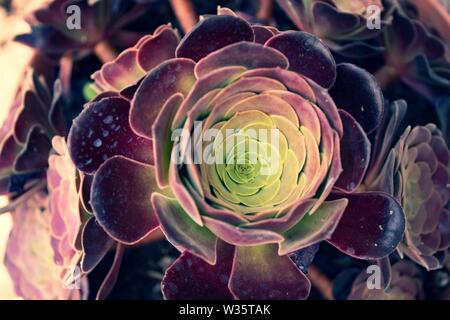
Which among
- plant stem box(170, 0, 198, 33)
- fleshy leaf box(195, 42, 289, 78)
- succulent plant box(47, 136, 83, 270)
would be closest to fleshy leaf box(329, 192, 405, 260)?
fleshy leaf box(195, 42, 289, 78)

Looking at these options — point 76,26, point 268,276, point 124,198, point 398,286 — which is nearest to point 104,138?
point 124,198

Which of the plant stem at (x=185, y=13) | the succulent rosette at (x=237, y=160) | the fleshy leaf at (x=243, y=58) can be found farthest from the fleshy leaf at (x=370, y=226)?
the plant stem at (x=185, y=13)

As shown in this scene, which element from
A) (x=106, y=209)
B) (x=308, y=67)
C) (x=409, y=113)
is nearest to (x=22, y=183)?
(x=106, y=209)

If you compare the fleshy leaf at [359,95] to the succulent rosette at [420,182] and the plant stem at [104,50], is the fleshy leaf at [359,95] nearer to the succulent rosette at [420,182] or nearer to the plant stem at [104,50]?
the succulent rosette at [420,182]

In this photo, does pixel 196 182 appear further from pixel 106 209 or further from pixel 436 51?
pixel 436 51

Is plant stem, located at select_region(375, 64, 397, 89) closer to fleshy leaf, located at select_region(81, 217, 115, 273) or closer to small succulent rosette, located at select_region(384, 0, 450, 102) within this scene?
small succulent rosette, located at select_region(384, 0, 450, 102)

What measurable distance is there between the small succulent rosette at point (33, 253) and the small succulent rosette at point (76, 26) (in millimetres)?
182

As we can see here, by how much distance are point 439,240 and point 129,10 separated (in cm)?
47

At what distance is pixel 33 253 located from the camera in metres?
0.63

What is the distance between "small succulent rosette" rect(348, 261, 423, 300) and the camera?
593 mm

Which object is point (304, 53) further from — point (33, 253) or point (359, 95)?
point (33, 253)

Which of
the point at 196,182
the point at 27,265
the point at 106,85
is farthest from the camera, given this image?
the point at 27,265

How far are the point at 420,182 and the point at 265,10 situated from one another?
0.27 m

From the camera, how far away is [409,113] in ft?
2.34
